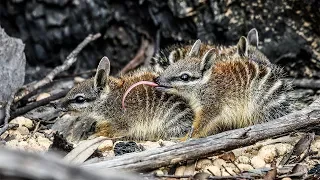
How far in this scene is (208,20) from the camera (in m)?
7.28

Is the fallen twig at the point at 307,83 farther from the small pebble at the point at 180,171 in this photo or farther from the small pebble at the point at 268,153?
the small pebble at the point at 180,171

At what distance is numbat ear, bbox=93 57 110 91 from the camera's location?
5715mm

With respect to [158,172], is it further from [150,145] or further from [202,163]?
[150,145]

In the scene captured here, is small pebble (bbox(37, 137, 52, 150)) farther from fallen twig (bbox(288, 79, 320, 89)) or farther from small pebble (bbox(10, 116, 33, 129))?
fallen twig (bbox(288, 79, 320, 89))

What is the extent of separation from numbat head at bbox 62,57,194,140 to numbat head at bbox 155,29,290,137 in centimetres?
17

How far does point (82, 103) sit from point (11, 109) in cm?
73

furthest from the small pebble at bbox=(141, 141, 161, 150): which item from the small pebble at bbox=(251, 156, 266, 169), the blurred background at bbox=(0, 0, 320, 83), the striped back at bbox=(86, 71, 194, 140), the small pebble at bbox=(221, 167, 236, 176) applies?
the blurred background at bbox=(0, 0, 320, 83)

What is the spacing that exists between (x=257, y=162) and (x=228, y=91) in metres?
1.05

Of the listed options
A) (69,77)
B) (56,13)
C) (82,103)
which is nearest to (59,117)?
(82,103)

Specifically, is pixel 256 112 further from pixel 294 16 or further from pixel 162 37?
pixel 162 37

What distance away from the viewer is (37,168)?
270cm

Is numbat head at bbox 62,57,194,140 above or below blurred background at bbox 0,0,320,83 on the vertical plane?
below

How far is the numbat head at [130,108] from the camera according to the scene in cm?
568

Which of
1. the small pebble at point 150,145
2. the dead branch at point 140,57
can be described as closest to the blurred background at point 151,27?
the dead branch at point 140,57
